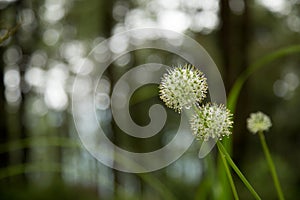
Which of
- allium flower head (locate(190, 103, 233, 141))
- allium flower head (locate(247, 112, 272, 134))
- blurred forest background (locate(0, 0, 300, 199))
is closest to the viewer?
allium flower head (locate(190, 103, 233, 141))

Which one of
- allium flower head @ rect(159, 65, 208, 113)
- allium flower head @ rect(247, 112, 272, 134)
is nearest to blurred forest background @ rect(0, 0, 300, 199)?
allium flower head @ rect(247, 112, 272, 134)

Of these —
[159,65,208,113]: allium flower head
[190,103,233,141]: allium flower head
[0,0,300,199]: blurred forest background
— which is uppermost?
[0,0,300,199]: blurred forest background

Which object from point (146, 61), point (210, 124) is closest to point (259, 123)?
point (210, 124)

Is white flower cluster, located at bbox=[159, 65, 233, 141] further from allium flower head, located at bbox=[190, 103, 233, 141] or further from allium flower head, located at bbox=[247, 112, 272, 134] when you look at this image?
allium flower head, located at bbox=[247, 112, 272, 134]

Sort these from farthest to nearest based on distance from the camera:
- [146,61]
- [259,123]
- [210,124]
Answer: [146,61] → [259,123] → [210,124]

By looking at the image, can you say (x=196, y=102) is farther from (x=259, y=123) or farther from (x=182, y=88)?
(x=259, y=123)

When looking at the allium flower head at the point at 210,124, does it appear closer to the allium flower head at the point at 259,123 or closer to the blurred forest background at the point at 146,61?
the allium flower head at the point at 259,123
